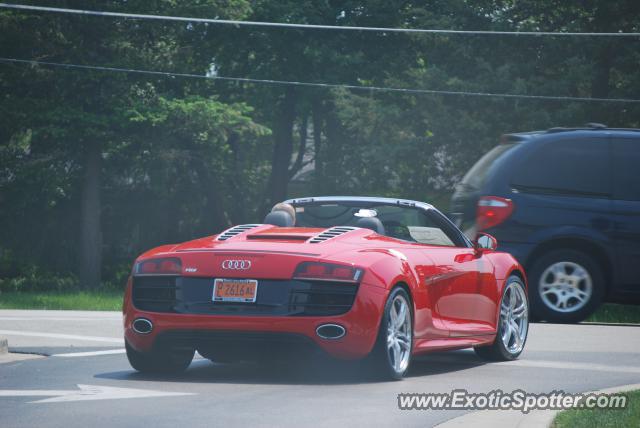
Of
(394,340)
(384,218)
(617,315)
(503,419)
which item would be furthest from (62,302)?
(503,419)

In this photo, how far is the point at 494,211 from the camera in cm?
1511

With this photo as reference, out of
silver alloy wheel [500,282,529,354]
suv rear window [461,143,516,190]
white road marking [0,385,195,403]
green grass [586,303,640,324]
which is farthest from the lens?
green grass [586,303,640,324]

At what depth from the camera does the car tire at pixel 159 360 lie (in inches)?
390

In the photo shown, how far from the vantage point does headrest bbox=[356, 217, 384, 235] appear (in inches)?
404

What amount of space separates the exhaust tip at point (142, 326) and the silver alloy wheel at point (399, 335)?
1659mm

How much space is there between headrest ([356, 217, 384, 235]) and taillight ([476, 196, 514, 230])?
500cm

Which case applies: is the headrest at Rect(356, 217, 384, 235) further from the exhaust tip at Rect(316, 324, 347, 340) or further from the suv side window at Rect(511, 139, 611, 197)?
the suv side window at Rect(511, 139, 611, 197)

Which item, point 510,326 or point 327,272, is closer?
point 327,272

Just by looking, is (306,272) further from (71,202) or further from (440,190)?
(71,202)

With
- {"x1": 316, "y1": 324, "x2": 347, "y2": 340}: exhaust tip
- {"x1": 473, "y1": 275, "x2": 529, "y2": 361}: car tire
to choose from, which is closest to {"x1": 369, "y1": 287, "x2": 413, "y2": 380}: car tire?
{"x1": 316, "y1": 324, "x2": 347, "y2": 340}: exhaust tip

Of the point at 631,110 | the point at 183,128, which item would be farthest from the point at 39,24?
the point at 631,110

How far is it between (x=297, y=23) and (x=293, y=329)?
1371 inches

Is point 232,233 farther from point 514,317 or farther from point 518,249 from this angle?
point 518,249

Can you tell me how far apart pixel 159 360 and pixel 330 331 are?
4.98ft
